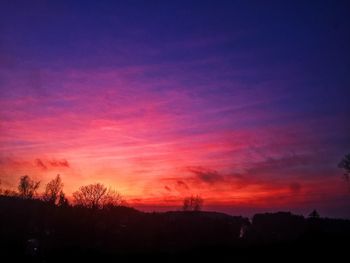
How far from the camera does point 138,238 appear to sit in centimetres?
8531

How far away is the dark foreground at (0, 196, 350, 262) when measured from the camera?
49906 mm

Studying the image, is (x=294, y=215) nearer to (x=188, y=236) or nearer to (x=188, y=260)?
(x=188, y=236)

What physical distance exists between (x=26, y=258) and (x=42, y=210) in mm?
66864

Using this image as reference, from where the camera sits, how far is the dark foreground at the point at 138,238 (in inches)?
1965

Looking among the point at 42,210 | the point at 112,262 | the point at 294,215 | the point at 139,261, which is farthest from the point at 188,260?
the point at 294,215

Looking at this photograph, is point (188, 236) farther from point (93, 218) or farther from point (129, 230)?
point (93, 218)

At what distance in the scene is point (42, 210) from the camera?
111375 millimetres

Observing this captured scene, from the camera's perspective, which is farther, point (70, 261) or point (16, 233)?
point (16, 233)

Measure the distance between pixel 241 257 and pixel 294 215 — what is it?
103 meters

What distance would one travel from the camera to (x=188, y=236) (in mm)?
91438

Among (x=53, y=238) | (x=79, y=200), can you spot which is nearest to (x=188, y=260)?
(x=53, y=238)

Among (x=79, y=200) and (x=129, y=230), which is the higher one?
(x=79, y=200)

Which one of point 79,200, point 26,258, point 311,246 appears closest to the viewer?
point 26,258

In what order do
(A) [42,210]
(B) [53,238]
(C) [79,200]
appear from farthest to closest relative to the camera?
(C) [79,200], (A) [42,210], (B) [53,238]
